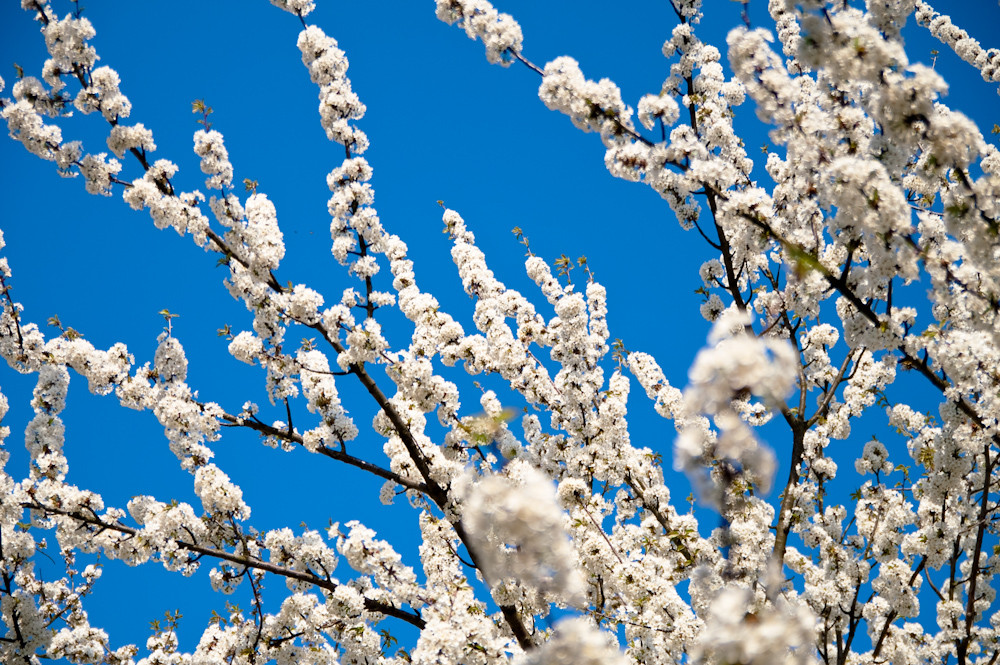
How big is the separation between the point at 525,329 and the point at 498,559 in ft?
17.8

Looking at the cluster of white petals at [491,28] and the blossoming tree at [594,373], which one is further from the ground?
the cluster of white petals at [491,28]

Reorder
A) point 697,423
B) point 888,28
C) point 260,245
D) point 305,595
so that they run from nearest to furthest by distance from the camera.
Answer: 1. point 888,28
2. point 260,245
3. point 697,423
4. point 305,595

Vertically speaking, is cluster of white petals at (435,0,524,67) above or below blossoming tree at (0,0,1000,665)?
above

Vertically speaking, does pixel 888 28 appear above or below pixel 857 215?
above

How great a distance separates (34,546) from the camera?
896 centimetres

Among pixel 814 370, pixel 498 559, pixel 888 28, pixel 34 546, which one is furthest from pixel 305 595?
pixel 888 28

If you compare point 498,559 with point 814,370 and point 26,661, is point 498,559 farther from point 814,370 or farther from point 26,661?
point 26,661

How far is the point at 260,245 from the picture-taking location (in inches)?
260

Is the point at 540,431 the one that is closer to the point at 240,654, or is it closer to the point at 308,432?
the point at 308,432

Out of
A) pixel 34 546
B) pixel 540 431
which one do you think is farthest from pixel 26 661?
pixel 540 431

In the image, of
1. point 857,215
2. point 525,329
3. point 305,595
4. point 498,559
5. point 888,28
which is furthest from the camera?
point 525,329

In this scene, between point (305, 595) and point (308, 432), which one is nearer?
point (308, 432)

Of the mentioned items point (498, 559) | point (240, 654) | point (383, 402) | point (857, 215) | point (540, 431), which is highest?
point (540, 431)

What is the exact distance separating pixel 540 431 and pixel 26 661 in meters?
6.96
